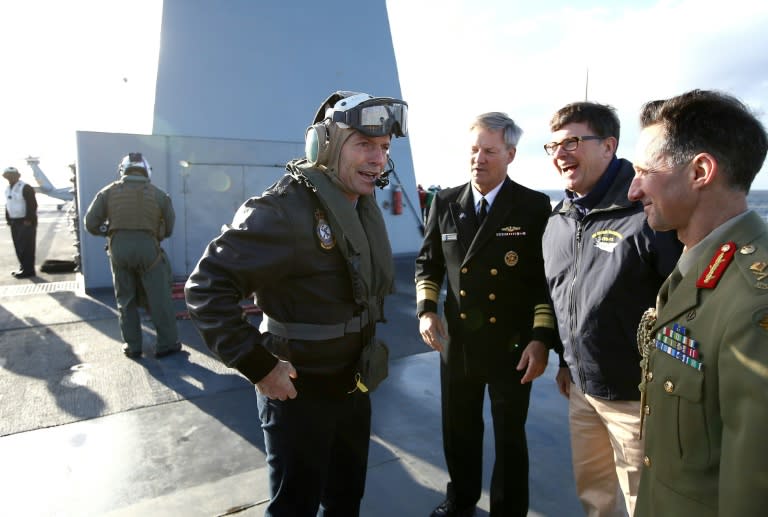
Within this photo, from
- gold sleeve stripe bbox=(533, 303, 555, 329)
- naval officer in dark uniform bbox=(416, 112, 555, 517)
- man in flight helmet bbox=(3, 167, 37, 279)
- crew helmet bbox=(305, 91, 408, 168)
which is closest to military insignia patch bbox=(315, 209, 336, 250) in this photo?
crew helmet bbox=(305, 91, 408, 168)

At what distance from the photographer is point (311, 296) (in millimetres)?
1694

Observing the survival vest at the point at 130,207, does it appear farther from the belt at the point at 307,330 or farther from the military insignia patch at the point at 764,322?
the military insignia patch at the point at 764,322

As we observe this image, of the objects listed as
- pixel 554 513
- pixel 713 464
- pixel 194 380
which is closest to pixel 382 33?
pixel 194 380

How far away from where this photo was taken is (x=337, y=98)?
6.37 ft

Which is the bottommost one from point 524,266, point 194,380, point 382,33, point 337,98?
Result: point 194,380

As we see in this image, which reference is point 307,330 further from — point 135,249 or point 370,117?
point 135,249

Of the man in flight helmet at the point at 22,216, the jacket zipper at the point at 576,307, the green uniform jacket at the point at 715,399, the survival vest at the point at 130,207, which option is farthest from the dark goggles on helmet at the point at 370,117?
the man in flight helmet at the point at 22,216

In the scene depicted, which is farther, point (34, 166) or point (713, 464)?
point (34, 166)

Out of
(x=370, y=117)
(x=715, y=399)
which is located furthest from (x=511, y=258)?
(x=715, y=399)

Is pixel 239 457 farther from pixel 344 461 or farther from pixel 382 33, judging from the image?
pixel 382 33

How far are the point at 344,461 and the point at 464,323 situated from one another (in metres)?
0.91

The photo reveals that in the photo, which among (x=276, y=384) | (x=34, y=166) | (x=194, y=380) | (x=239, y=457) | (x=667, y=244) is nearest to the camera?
(x=276, y=384)

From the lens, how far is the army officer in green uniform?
83 cm

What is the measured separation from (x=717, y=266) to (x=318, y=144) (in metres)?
1.35
